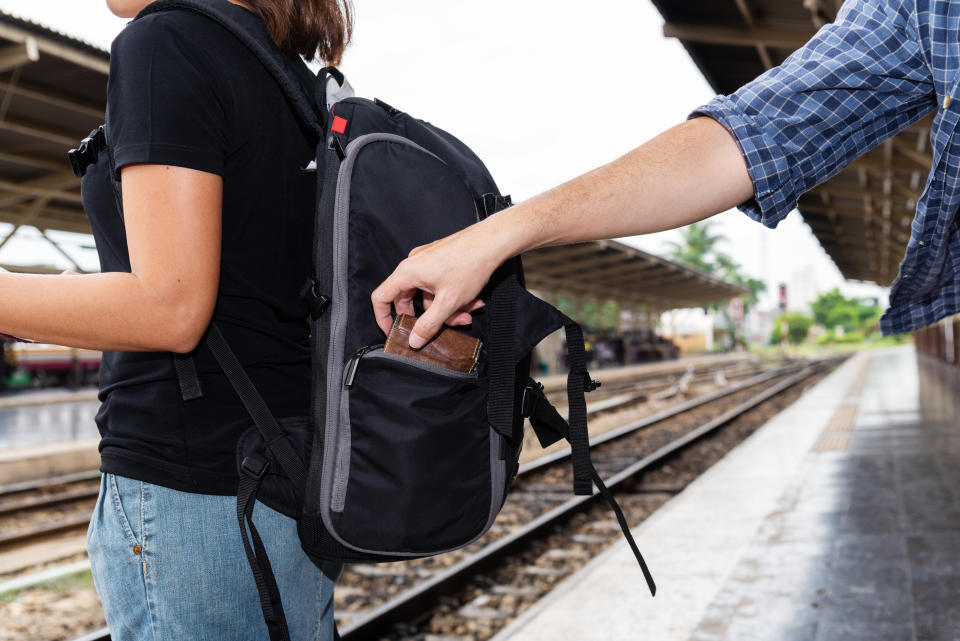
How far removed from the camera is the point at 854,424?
10.5 meters

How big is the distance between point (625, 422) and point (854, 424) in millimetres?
4514

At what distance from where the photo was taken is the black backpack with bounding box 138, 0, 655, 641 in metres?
1.13

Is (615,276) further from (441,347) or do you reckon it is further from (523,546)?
(441,347)

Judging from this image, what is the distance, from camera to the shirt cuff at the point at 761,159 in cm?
109

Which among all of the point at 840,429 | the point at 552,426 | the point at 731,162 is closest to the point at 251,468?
the point at 552,426

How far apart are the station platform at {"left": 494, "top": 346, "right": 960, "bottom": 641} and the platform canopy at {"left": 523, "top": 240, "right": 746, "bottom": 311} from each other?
904 cm

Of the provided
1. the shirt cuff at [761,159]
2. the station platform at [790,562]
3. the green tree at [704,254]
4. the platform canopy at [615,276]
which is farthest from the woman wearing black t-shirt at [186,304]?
the green tree at [704,254]

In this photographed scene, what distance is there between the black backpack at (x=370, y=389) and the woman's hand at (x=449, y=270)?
0.33 feet

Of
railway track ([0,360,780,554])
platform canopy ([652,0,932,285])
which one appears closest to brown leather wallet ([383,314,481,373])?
platform canopy ([652,0,932,285])

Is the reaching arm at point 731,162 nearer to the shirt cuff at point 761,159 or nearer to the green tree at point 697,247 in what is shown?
the shirt cuff at point 761,159

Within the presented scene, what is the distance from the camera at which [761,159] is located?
43.1 inches

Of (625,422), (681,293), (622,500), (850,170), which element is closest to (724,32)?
(622,500)

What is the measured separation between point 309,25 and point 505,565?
4.46m

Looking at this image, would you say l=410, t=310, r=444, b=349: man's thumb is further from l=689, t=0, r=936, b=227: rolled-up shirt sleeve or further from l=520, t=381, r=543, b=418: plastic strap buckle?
l=689, t=0, r=936, b=227: rolled-up shirt sleeve
